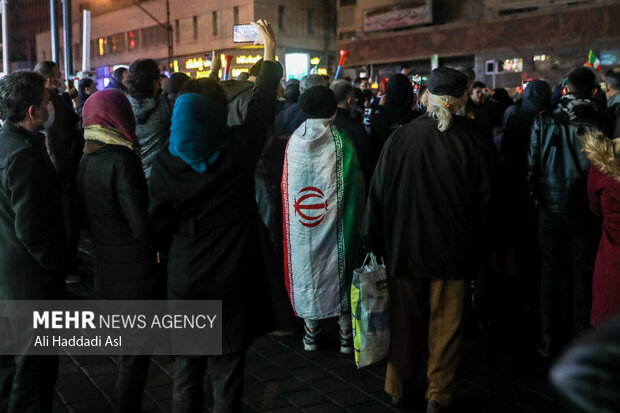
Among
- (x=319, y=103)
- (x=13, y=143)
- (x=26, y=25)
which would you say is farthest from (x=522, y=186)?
(x=26, y=25)

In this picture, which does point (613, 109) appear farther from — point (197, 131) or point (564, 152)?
point (197, 131)

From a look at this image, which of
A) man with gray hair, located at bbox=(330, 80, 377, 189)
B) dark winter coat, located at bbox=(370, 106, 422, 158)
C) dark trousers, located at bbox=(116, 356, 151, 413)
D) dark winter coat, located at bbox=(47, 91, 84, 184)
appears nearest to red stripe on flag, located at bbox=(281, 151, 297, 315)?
man with gray hair, located at bbox=(330, 80, 377, 189)

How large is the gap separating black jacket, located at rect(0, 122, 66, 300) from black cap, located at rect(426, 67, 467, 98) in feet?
7.83

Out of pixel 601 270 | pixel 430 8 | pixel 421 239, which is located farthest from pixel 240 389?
pixel 430 8

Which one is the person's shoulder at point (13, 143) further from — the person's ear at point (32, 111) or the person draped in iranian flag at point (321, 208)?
the person draped in iranian flag at point (321, 208)

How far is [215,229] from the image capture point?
3.43 metres

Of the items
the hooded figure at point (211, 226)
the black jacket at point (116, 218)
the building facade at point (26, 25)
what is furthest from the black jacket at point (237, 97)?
the building facade at point (26, 25)

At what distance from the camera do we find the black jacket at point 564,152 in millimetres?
5254

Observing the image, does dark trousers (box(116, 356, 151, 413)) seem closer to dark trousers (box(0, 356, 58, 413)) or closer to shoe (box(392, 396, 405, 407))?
dark trousers (box(0, 356, 58, 413))

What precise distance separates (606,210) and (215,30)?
169 ft

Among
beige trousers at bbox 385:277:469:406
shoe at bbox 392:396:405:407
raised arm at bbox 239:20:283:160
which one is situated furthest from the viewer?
shoe at bbox 392:396:405:407

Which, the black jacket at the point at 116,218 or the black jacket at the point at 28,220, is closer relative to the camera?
the black jacket at the point at 28,220

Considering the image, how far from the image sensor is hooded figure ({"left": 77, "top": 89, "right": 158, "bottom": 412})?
153 inches

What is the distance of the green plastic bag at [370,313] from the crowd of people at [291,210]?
10 cm
